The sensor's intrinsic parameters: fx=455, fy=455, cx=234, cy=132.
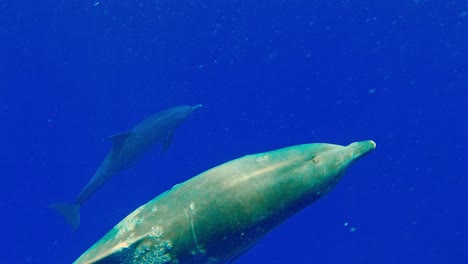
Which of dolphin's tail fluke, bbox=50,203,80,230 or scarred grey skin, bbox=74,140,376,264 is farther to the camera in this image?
dolphin's tail fluke, bbox=50,203,80,230

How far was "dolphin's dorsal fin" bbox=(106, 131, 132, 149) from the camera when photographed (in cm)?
935

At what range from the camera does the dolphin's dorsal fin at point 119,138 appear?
9351mm

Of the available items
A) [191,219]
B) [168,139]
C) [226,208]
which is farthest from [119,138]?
[226,208]

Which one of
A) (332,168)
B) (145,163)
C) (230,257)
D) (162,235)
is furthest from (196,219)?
(145,163)

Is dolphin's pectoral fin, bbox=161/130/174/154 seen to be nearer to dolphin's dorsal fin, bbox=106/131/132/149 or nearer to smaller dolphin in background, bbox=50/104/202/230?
smaller dolphin in background, bbox=50/104/202/230

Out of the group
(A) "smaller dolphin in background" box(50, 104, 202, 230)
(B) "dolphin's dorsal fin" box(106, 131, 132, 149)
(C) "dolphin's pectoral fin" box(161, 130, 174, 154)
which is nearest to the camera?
(B) "dolphin's dorsal fin" box(106, 131, 132, 149)

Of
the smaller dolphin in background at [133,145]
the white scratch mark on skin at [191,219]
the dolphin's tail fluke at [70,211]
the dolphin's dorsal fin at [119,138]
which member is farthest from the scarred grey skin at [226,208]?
the dolphin's tail fluke at [70,211]

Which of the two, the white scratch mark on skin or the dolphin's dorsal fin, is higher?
the dolphin's dorsal fin

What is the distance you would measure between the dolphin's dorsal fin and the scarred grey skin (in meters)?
5.46

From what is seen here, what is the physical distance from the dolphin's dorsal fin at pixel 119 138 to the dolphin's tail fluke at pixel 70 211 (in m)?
2.65

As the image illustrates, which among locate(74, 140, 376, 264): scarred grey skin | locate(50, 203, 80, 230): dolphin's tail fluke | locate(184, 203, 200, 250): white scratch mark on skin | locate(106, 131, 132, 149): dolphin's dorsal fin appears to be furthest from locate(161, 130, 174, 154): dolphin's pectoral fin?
locate(184, 203, 200, 250): white scratch mark on skin

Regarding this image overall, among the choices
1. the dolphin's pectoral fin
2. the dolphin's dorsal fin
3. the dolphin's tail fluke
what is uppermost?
the dolphin's pectoral fin

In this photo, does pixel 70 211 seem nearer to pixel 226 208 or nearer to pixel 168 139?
pixel 168 139

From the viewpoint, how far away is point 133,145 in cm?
1055
